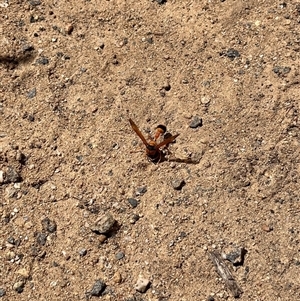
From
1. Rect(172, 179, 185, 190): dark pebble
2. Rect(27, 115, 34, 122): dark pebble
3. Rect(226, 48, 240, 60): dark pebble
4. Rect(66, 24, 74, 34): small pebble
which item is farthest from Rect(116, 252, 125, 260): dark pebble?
Rect(66, 24, 74, 34): small pebble

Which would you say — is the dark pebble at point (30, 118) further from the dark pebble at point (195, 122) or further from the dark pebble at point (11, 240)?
the dark pebble at point (195, 122)

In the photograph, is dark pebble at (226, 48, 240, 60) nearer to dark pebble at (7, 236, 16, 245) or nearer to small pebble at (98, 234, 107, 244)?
small pebble at (98, 234, 107, 244)

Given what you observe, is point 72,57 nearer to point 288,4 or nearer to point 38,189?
point 38,189

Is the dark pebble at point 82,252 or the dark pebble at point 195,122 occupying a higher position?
the dark pebble at point 195,122

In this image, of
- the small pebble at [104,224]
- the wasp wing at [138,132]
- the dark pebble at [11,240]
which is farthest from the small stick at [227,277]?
the dark pebble at [11,240]

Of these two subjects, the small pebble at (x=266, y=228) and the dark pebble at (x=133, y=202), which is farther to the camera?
the dark pebble at (x=133, y=202)

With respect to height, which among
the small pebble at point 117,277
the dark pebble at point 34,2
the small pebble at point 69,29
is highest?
the dark pebble at point 34,2
